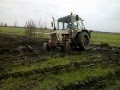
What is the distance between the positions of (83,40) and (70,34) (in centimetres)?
119

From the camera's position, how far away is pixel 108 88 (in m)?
10.3

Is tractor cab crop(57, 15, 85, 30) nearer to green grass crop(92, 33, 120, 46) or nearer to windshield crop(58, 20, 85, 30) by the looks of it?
windshield crop(58, 20, 85, 30)

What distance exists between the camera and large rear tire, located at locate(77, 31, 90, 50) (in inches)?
808

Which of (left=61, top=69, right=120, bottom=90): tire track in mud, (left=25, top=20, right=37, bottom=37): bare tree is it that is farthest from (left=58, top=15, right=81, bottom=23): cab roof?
(left=25, top=20, right=37, bottom=37): bare tree

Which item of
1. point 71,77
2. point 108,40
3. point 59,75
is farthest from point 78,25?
point 108,40

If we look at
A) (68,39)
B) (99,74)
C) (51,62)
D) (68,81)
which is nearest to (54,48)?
(68,39)

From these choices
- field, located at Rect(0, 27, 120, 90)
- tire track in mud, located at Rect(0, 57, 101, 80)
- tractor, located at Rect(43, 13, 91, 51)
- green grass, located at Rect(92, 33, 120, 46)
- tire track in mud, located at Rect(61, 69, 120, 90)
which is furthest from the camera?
green grass, located at Rect(92, 33, 120, 46)

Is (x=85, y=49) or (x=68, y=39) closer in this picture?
(x=68, y=39)

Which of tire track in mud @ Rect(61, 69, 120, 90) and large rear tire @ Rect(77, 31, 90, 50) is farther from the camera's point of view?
large rear tire @ Rect(77, 31, 90, 50)

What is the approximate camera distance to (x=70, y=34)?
20.4m

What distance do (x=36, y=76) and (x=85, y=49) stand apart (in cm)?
1017

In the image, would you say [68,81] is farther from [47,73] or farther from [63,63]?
[63,63]

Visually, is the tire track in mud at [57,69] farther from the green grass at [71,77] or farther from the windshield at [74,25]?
the windshield at [74,25]

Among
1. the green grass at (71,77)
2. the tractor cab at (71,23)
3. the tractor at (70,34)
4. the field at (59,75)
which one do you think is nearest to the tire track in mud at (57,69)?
the field at (59,75)
